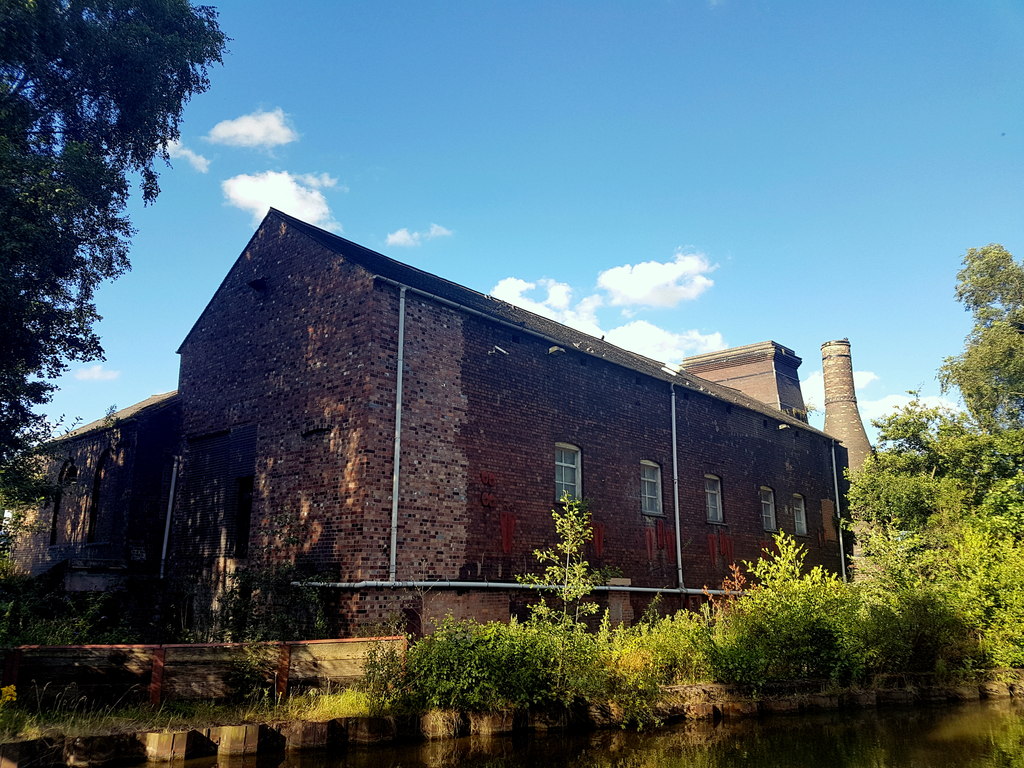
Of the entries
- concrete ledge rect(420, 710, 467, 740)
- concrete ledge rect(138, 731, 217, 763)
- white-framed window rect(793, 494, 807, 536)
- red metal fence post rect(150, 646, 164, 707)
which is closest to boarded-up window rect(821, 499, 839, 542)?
white-framed window rect(793, 494, 807, 536)

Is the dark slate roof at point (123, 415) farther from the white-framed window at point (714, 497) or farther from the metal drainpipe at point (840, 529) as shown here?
the metal drainpipe at point (840, 529)

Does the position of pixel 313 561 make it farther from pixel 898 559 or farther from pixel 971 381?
pixel 971 381

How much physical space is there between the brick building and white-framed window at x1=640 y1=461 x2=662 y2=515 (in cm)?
8

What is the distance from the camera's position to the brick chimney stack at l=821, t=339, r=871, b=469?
27.3 metres

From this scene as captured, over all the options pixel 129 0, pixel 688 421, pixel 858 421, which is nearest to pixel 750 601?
pixel 688 421

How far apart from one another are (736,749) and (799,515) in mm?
16075

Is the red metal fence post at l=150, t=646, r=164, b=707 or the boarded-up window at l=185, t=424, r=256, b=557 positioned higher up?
the boarded-up window at l=185, t=424, r=256, b=557

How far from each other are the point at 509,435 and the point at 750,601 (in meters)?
5.16

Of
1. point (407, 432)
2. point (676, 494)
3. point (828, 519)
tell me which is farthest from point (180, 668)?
point (828, 519)

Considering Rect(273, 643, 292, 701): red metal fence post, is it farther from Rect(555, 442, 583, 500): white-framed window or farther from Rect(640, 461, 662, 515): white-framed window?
Rect(640, 461, 662, 515): white-framed window

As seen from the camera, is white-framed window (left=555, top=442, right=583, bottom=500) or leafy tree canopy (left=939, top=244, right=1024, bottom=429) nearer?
white-framed window (left=555, top=442, right=583, bottom=500)

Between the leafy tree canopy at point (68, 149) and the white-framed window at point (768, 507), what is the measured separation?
56.6 ft

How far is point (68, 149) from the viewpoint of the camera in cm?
1273

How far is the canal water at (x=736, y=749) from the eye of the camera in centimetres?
757
